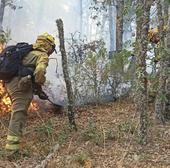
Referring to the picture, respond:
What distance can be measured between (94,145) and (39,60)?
1.60 m

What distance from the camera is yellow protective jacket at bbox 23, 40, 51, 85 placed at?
20.2 ft

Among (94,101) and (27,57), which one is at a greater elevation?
(27,57)

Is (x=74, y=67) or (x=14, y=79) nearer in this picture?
(x=14, y=79)

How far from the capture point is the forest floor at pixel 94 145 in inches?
228

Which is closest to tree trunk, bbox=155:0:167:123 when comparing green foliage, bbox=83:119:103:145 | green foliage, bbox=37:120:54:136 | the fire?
green foliage, bbox=83:119:103:145

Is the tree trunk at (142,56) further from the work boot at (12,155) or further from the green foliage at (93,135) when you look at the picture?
the work boot at (12,155)

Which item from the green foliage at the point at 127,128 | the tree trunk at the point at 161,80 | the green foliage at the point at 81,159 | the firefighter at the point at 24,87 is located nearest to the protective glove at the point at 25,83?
the firefighter at the point at 24,87

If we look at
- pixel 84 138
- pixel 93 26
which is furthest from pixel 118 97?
pixel 93 26

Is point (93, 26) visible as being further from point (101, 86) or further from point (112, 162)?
point (112, 162)

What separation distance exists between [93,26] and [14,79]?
56.8 meters

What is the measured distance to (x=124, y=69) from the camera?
33.7 ft

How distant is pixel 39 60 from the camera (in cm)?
629

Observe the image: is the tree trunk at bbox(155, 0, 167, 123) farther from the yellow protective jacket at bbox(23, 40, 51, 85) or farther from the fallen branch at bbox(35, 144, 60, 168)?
the fallen branch at bbox(35, 144, 60, 168)

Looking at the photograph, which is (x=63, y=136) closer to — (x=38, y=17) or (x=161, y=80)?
(x=161, y=80)
